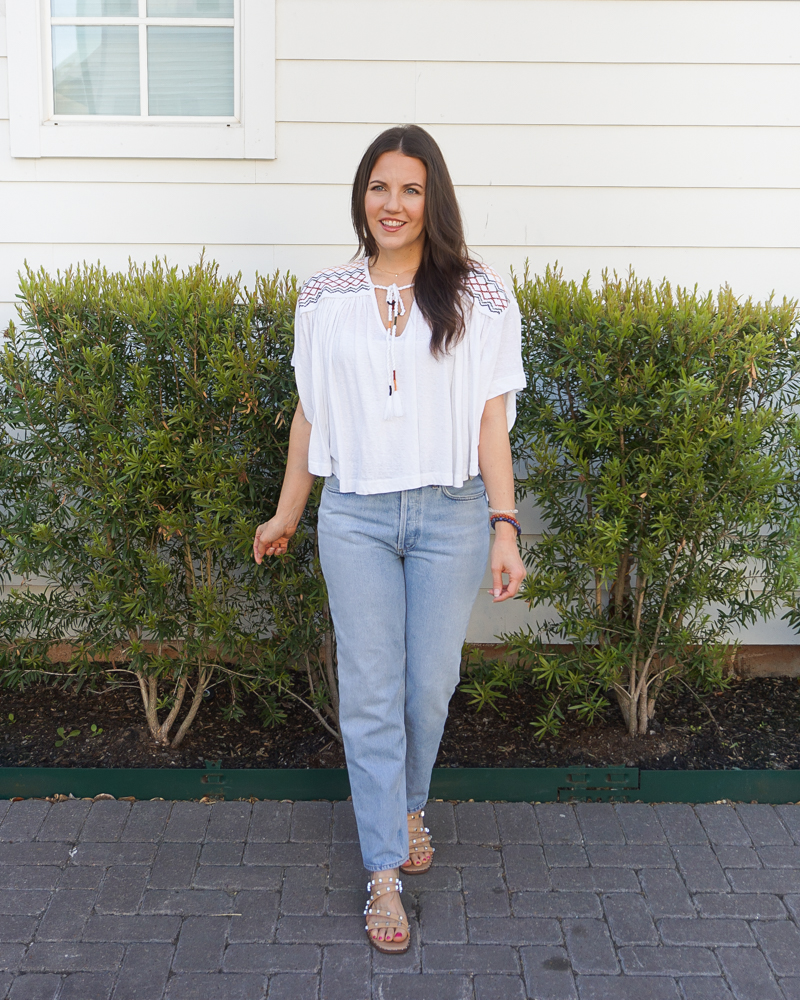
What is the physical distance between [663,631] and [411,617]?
1.27 metres

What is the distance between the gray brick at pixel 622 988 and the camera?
227 centimetres

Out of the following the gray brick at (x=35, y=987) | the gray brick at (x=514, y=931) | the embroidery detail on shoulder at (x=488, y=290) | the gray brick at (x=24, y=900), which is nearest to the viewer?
the gray brick at (x=35, y=987)

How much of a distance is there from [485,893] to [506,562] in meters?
1.03

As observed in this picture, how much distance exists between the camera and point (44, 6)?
11.6 ft

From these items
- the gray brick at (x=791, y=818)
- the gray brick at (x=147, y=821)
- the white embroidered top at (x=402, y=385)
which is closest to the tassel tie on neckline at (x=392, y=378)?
the white embroidered top at (x=402, y=385)

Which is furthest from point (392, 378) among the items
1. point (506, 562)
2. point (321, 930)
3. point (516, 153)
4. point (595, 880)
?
point (516, 153)

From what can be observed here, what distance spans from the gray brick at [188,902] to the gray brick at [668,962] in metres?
1.12

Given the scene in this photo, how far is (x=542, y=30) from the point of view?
3.48 metres

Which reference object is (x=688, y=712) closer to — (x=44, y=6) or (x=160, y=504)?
(x=160, y=504)

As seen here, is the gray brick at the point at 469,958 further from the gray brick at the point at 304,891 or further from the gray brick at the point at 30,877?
the gray brick at the point at 30,877

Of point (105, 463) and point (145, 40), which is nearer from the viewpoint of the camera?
point (105, 463)

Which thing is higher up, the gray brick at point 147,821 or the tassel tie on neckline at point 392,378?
the tassel tie on neckline at point 392,378

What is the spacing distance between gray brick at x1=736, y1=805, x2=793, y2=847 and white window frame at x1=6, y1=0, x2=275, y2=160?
119 inches

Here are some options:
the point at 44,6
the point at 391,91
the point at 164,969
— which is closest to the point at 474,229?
the point at 391,91
